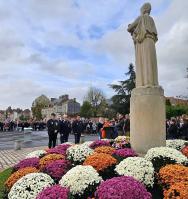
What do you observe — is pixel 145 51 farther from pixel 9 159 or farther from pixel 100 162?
pixel 9 159

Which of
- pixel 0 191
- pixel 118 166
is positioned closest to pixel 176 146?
pixel 118 166

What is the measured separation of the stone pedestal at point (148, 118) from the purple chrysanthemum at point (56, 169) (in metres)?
2.17

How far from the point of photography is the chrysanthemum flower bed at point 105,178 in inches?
237

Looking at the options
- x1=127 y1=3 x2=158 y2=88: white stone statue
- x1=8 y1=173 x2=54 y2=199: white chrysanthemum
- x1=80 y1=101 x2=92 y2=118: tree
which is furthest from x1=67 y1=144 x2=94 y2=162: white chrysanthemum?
x1=80 y1=101 x2=92 y2=118: tree

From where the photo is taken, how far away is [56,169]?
26.6 feet

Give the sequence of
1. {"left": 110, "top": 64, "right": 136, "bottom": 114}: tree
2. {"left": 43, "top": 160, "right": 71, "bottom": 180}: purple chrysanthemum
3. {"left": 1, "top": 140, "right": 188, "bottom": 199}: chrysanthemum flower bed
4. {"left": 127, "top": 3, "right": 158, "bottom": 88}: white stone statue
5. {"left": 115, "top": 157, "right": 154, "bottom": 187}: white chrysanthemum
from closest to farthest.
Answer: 1. {"left": 1, "top": 140, "right": 188, "bottom": 199}: chrysanthemum flower bed
2. {"left": 115, "top": 157, "right": 154, "bottom": 187}: white chrysanthemum
3. {"left": 43, "top": 160, "right": 71, "bottom": 180}: purple chrysanthemum
4. {"left": 127, "top": 3, "right": 158, "bottom": 88}: white stone statue
5. {"left": 110, "top": 64, "right": 136, "bottom": 114}: tree

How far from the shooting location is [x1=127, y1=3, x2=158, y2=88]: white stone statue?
398 inches

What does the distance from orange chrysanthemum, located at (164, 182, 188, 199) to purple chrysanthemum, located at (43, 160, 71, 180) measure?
2.47 metres

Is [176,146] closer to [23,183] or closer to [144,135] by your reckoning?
[144,135]

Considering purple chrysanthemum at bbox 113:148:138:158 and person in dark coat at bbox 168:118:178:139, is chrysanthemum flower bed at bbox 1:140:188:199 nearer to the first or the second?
Result: purple chrysanthemum at bbox 113:148:138:158

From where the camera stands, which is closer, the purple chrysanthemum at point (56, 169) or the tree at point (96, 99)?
the purple chrysanthemum at point (56, 169)

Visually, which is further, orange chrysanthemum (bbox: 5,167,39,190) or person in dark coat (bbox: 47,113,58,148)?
person in dark coat (bbox: 47,113,58,148)

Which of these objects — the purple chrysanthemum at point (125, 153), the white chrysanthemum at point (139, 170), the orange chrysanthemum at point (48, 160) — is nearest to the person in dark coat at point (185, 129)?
the purple chrysanthemum at point (125, 153)

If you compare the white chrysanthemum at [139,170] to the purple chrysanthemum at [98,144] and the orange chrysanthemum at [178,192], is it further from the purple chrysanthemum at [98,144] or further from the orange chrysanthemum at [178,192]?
the purple chrysanthemum at [98,144]
